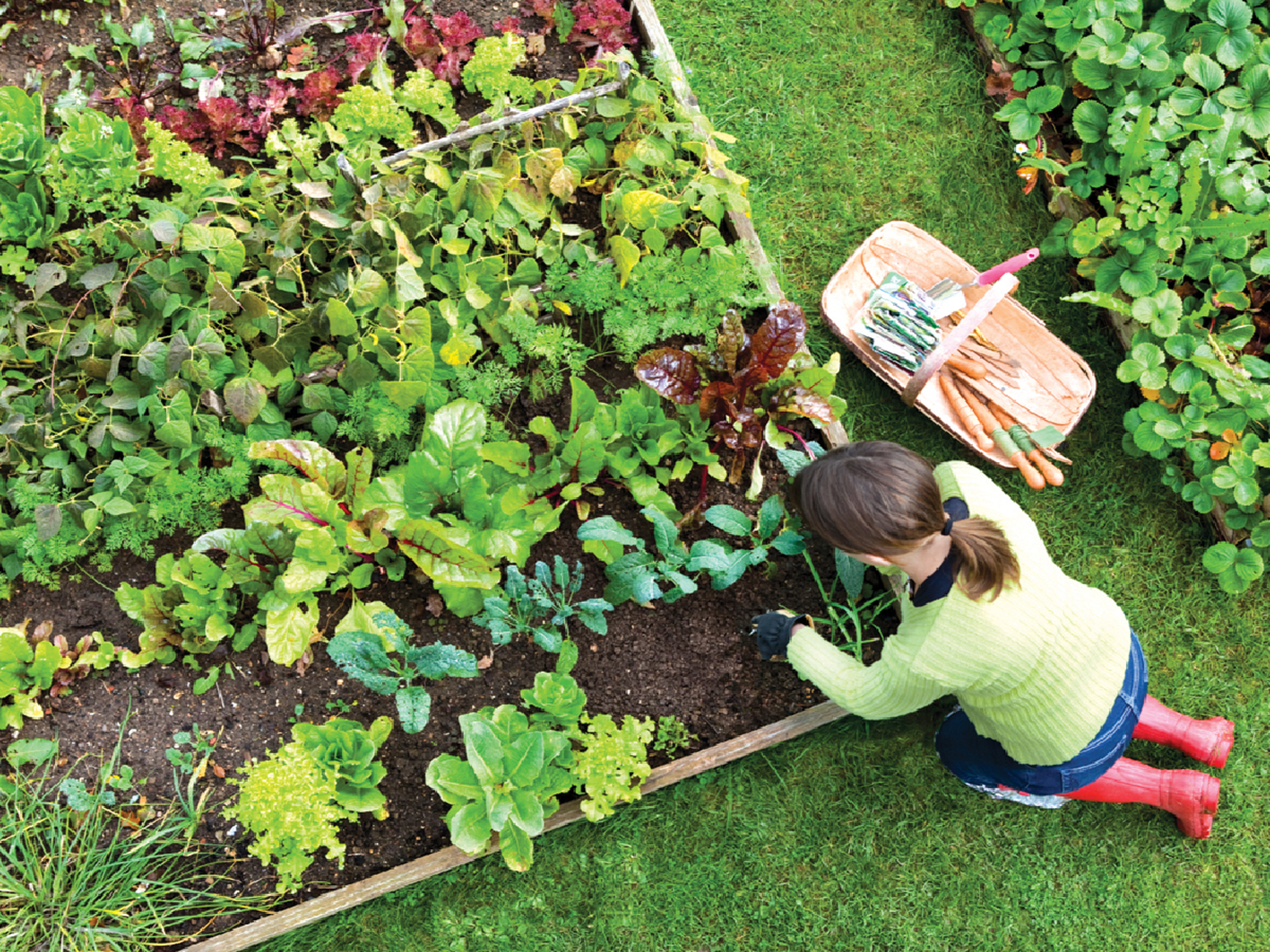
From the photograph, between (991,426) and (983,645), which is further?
(991,426)

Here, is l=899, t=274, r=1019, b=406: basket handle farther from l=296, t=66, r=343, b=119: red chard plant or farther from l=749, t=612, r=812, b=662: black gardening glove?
l=296, t=66, r=343, b=119: red chard plant

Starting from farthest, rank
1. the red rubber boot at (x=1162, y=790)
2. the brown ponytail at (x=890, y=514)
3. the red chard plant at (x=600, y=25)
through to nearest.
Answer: the red chard plant at (x=600, y=25) < the red rubber boot at (x=1162, y=790) < the brown ponytail at (x=890, y=514)

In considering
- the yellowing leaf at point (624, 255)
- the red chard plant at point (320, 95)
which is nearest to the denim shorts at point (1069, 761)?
Result: the yellowing leaf at point (624, 255)

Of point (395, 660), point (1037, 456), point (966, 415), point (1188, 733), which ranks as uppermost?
point (966, 415)

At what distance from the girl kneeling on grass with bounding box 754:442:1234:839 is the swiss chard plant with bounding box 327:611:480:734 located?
928mm

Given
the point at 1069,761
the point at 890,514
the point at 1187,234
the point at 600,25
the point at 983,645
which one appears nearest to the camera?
the point at 890,514

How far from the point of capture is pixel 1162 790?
118 inches

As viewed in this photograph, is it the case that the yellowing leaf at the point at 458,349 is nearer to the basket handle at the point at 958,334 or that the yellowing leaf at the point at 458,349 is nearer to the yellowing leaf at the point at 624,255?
the yellowing leaf at the point at 624,255

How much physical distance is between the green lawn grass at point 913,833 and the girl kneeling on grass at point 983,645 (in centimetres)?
23

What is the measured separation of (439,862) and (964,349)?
2432 mm

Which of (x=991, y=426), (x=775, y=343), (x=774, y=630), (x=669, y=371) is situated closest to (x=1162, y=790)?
(x=991, y=426)

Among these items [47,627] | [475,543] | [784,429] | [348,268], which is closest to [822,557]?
[784,429]

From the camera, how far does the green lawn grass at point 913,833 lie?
9.71 feet

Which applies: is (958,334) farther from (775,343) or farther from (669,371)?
(669,371)
